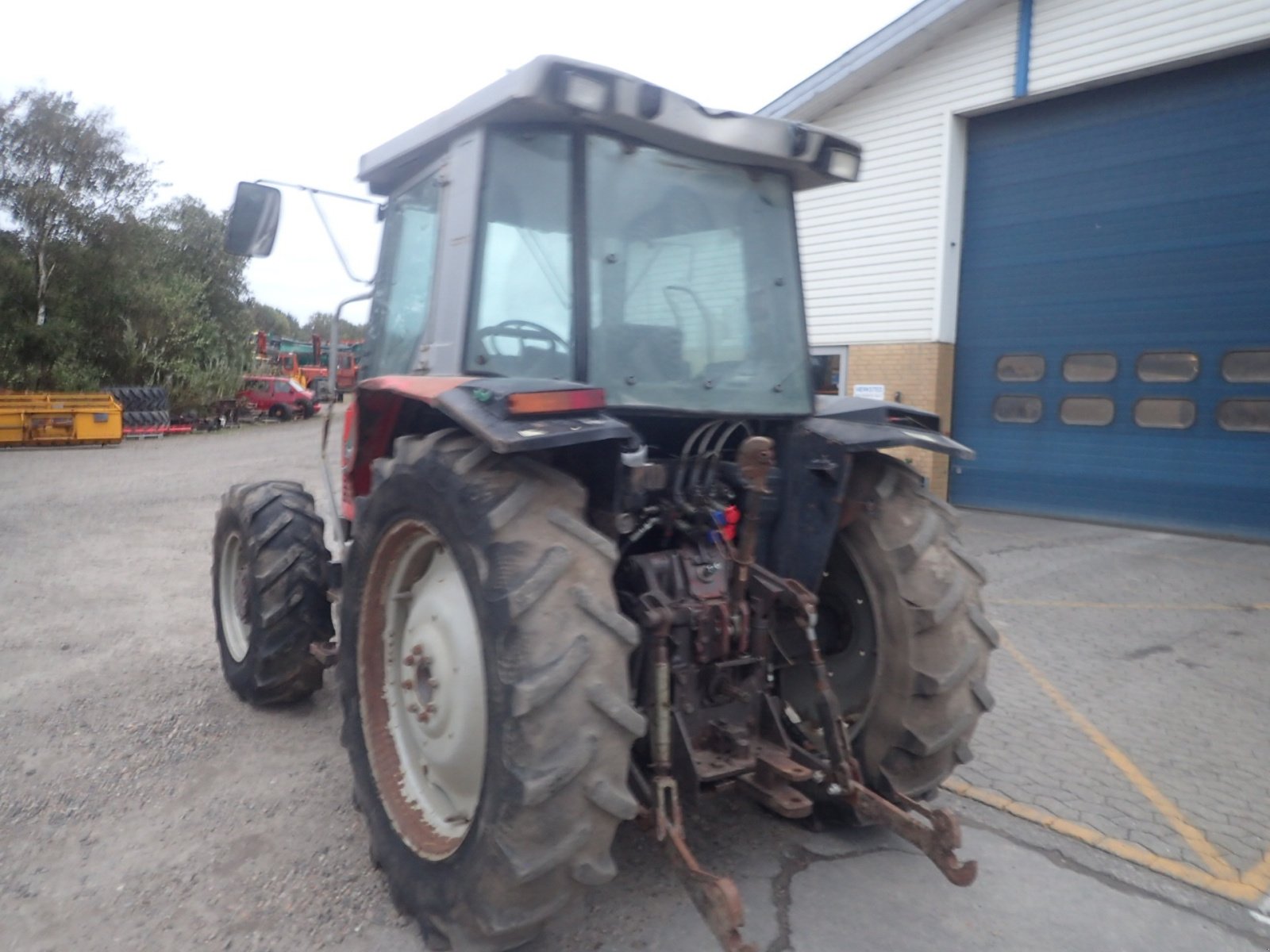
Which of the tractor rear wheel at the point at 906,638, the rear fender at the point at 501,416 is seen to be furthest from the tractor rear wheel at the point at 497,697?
the tractor rear wheel at the point at 906,638

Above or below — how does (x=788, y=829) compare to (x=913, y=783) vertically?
below

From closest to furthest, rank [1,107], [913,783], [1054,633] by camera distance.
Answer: [913,783]
[1054,633]
[1,107]

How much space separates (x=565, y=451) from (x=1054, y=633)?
5.13 m

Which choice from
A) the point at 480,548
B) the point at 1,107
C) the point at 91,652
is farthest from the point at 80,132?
the point at 480,548

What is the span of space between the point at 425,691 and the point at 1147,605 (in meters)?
6.65

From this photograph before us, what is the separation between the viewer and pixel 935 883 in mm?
3248

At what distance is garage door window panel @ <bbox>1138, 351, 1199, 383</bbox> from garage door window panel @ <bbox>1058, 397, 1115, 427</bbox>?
0.50 metres

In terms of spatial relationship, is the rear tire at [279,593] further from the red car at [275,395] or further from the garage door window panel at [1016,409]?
the red car at [275,395]

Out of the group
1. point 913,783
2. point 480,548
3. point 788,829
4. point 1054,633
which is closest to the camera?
point 480,548

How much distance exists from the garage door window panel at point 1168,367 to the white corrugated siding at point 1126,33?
10.4 ft

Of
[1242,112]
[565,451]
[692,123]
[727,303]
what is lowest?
[565,451]

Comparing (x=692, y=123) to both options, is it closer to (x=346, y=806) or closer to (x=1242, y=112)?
(x=346, y=806)

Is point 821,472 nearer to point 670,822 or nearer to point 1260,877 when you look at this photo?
point 670,822

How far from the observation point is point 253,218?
12.9 ft
